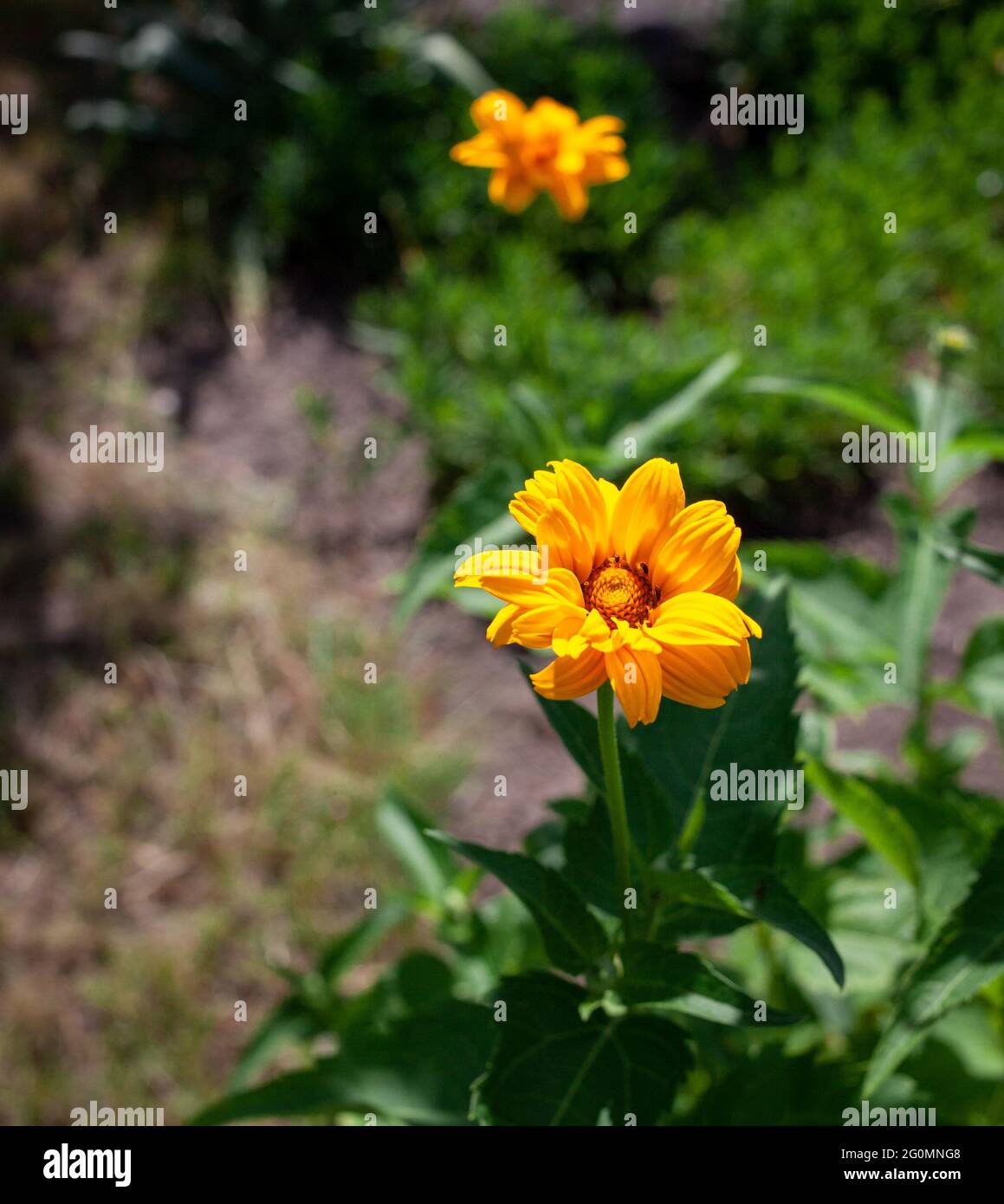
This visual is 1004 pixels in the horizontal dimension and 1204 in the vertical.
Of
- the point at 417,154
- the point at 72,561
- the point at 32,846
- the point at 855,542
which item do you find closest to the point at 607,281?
the point at 417,154

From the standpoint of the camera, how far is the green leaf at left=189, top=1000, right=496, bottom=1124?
111cm

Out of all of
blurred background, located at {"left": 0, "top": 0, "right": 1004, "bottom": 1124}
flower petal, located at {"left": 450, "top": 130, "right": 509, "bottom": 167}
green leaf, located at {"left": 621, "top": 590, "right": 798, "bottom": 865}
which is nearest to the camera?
green leaf, located at {"left": 621, "top": 590, "right": 798, "bottom": 865}

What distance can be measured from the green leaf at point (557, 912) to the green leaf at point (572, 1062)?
3cm

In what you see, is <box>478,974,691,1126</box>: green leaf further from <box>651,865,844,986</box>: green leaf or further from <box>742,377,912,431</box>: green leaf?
<box>742,377,912,431</box>: green leaf

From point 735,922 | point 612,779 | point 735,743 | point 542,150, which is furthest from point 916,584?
point 542,150

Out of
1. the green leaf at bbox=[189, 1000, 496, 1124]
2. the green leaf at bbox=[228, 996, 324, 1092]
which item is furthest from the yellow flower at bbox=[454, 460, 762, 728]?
the green leaf at bbox=[228, 996, 324, 1092]

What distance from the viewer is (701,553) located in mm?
877

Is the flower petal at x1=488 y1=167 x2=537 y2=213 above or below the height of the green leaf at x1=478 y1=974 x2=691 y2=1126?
above

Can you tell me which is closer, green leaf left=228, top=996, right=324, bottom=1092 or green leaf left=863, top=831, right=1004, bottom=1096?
green leaf left=863, top=831, right=1004, bottom=1096

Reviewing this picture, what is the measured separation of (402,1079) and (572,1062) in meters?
0.22

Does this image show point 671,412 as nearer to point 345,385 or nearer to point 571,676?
point 571,676

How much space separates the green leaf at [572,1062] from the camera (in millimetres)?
984

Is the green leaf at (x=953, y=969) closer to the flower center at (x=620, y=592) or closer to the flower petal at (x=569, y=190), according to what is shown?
the flower center at (x=620, y=592)
